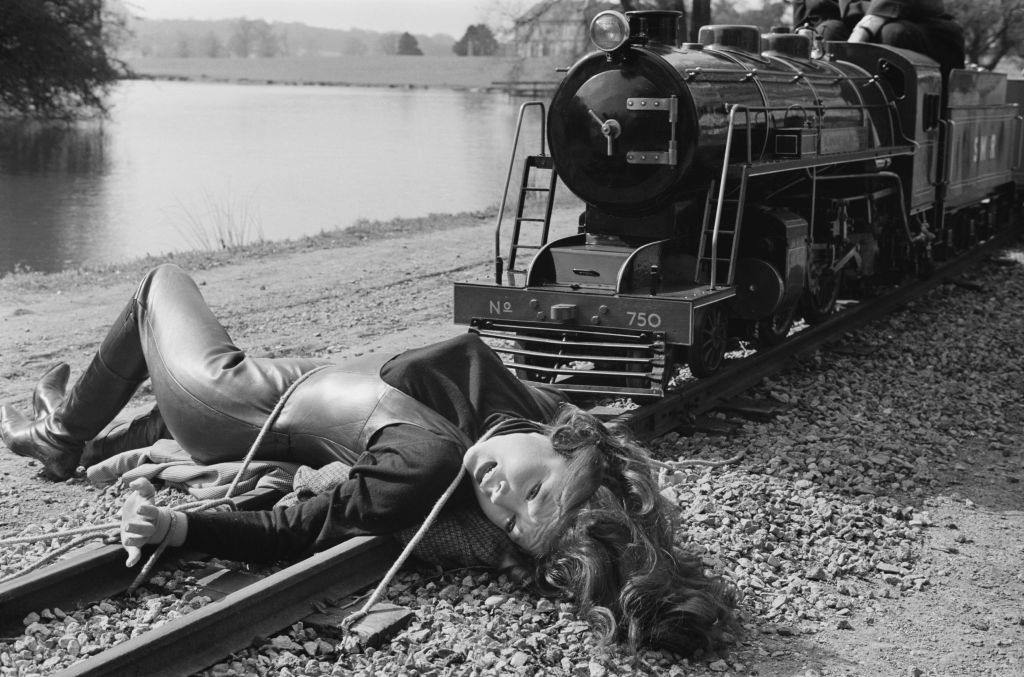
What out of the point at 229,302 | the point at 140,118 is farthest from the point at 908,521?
the point at 140,118

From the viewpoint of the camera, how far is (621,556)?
3.55 meters

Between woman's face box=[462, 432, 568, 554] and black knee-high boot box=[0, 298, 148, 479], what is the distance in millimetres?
1966

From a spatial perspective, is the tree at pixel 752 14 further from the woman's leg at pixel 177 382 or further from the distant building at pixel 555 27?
the woman's leg at pixel 177 382

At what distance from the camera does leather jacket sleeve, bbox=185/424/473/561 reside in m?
3.75

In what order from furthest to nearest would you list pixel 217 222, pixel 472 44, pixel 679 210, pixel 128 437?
pixel 472 44
pixel 217 222
pixel 679 210
pixel 128 437

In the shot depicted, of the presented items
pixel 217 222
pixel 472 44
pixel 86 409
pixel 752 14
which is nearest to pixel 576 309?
pixel 86 409

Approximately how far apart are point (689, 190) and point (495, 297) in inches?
61.6

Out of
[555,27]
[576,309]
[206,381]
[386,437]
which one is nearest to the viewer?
[386,437]

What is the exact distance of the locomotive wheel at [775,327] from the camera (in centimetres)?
806

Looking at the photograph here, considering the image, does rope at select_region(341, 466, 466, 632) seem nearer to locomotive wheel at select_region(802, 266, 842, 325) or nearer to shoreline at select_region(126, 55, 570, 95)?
locomotive wheel at select_region(802, 266, 842, 325)

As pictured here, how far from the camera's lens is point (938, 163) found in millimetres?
11258

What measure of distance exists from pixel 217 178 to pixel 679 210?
20.4m

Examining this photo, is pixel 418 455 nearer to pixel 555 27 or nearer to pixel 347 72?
pixel 555 27

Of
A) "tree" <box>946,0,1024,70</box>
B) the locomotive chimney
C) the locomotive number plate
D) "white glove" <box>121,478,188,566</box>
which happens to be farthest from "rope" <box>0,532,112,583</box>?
"tree" <box>946,0,1024,70</box>
